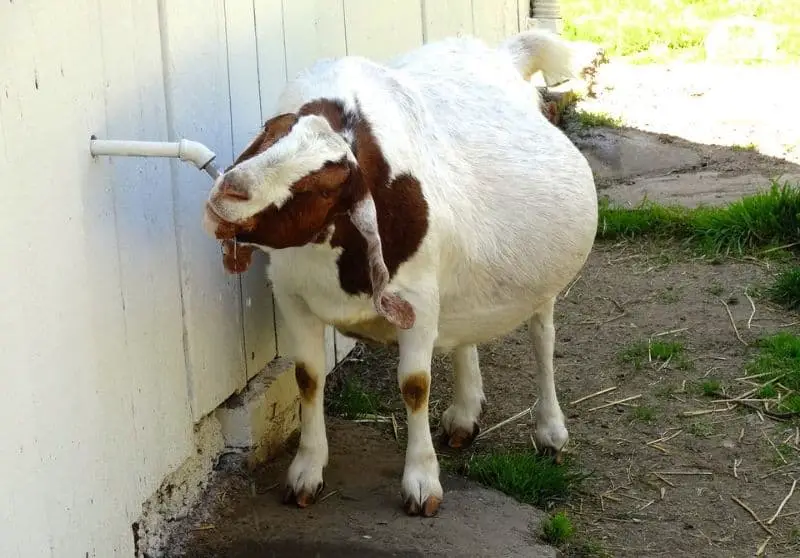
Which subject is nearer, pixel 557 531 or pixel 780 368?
pixel 557 531

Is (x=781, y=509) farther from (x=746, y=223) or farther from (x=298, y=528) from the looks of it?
(x=746, y=223)

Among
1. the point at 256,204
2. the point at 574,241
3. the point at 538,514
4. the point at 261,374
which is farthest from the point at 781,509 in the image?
the point at 256,204

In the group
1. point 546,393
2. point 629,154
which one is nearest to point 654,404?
point 546,393

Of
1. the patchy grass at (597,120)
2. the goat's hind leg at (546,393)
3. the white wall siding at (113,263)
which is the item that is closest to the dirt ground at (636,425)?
the goat's hind leg at (546,393)

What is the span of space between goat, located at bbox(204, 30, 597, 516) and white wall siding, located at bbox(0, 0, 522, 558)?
0.26m

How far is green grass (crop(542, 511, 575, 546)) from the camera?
3314 millimetres

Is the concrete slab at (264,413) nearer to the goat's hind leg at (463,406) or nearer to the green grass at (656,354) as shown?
the goat's hind leg at (463,406)

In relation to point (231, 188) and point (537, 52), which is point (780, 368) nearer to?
point (537, 52)

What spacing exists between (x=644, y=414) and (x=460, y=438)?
2.55 ft

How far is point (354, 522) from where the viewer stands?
329 cm

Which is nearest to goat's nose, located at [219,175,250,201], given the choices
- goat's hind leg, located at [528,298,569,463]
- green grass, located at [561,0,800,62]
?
goat's hind leg, located at [528,298,569,463]

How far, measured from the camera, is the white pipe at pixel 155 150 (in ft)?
8.79

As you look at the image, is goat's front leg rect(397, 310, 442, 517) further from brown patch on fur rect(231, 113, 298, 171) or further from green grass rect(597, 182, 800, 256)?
green grass rect(597, 182, 800, 256)

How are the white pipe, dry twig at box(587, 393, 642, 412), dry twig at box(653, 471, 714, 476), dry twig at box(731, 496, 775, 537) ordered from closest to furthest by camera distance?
the white pipe < dry twig at box(731, 496, 775, 537) < dry twig at box(653, 471, 714, 476) < dry twig at box(587, 393, 642, 412)
